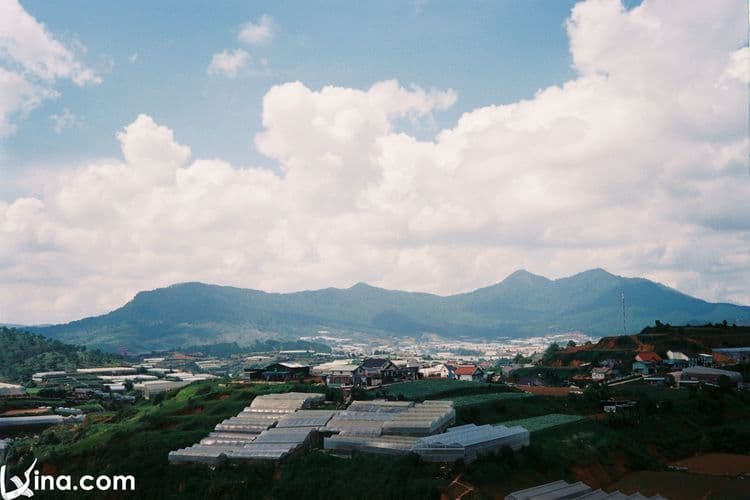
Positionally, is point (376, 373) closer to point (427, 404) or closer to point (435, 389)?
point (435, 389)

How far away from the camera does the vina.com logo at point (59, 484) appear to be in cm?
2538

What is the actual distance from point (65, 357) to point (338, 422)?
288 ft

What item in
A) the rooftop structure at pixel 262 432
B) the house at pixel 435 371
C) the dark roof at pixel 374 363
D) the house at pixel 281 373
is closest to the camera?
the rooftop structure at pixel 262 432

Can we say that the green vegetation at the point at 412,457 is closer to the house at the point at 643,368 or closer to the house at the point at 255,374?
the house at the point at 255,374

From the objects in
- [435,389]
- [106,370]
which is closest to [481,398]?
[435,389]

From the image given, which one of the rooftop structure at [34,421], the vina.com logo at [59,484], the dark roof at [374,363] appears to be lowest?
the rooftop structure at [34,421]

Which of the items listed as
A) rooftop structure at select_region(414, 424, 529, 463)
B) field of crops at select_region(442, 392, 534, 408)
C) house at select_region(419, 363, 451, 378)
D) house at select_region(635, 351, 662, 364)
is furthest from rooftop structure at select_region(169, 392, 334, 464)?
house at select_region(635, 351, 662, 364)

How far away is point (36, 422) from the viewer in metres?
51.6

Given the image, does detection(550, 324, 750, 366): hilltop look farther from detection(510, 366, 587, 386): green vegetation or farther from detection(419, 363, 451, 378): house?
detection(419, 363, 451, 378): house

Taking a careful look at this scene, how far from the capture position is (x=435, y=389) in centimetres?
4447

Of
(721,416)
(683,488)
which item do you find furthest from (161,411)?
(721,416)

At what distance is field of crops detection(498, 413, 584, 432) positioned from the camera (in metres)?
31.9

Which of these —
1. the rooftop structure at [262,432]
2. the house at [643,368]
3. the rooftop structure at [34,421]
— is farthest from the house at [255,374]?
the house at [643,368]

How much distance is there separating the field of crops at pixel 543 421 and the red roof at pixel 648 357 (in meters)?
28.9
